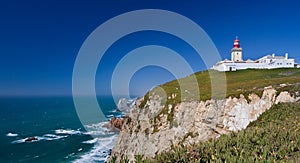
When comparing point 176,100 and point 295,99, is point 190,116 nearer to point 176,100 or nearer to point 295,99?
point 176,100

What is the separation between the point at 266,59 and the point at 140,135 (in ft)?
126

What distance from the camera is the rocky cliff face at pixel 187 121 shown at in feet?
73.8

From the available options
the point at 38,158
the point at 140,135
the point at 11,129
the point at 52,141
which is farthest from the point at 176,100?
the point at 11,129

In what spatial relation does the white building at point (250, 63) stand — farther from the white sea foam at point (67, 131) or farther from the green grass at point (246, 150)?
the green grass at point (246, 150)

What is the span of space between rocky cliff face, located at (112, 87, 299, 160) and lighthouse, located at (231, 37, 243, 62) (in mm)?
31573

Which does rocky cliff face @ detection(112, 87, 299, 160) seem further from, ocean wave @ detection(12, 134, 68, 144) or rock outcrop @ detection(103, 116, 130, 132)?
ocean wave @ detection(12, 134, 68, 144)

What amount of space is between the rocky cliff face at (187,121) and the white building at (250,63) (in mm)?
27482

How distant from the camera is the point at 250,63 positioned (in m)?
53.7

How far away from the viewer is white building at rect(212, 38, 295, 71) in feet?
169

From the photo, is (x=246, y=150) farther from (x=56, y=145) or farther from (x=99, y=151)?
(x=56, y=145)

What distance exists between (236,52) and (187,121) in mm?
36582

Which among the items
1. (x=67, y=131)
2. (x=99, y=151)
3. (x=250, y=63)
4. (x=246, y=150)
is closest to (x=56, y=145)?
(x=99, y=151)

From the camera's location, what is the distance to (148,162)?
5.36m

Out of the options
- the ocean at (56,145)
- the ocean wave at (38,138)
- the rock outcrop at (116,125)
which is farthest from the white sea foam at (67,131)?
the rock outcrop at (116,125)
